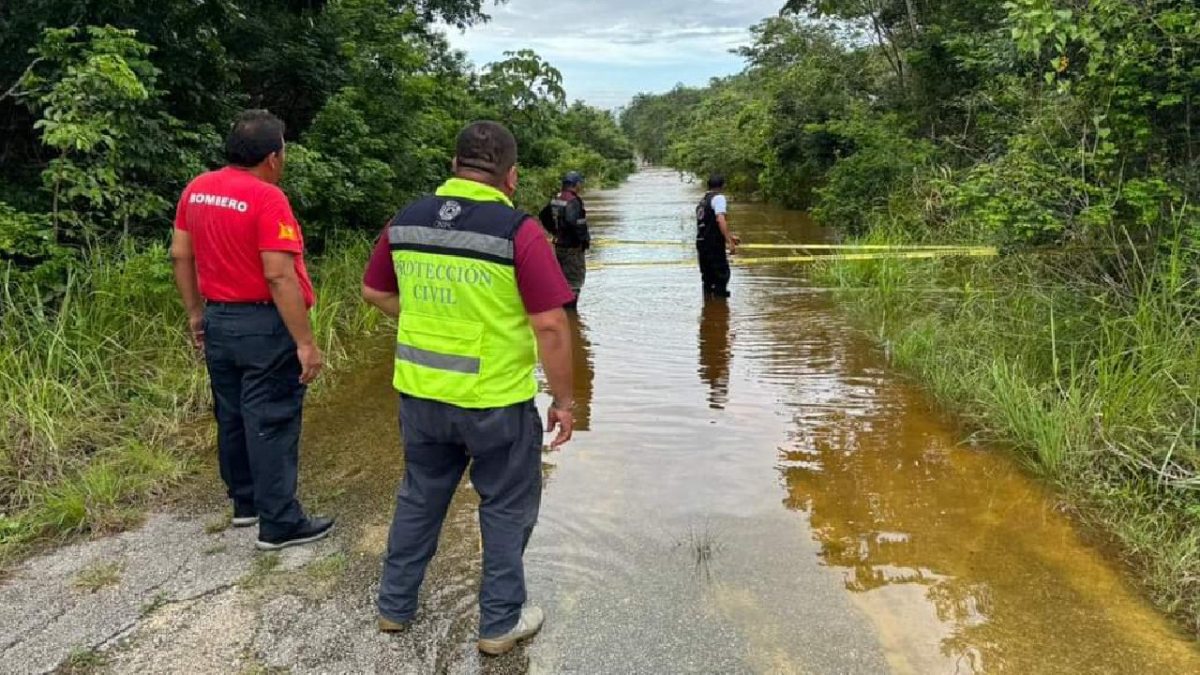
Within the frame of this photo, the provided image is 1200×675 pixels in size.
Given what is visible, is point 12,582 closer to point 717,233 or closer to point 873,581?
point 873,581

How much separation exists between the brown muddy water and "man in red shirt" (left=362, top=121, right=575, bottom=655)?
295 mm

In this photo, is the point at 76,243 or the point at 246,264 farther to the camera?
the point at 76,243

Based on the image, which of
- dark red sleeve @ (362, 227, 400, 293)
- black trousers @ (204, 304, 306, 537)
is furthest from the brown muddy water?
dark red sleeve @ (362, 227, 400, 293)

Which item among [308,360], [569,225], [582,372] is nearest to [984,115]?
[569,225]

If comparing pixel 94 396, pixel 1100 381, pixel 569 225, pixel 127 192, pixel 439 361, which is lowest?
pixel 94 396

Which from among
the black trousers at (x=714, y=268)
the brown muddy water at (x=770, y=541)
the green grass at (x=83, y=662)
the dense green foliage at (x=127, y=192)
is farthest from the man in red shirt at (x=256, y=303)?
the black trousers at (x=714, y=268)

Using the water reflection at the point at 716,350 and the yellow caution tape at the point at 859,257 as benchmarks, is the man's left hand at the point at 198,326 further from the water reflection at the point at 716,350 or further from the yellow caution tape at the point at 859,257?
the yellow caution tape at the point at 859,257

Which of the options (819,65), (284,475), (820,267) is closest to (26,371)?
(284,475)

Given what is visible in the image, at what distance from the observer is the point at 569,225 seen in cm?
844

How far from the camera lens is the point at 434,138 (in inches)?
547

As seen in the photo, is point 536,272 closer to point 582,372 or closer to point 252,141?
point 252,141

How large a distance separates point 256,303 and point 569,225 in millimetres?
5155

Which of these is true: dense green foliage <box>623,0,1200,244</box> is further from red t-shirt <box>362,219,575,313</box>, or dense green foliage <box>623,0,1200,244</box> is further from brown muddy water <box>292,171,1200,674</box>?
red t-shirt <box>362,219,575,313</box>

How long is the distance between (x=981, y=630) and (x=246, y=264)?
3.16 meters
